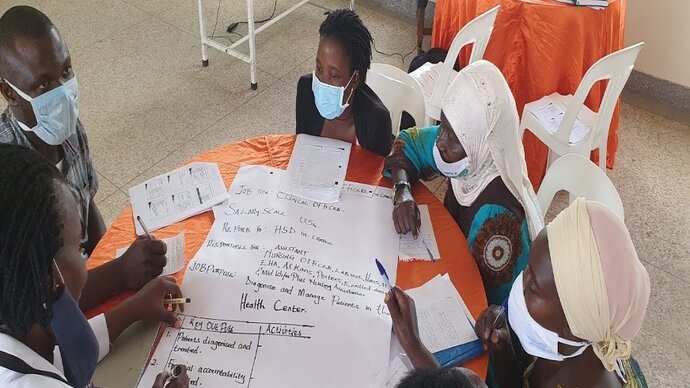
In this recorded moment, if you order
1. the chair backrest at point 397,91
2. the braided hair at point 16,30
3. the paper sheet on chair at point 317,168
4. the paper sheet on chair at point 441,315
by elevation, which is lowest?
the chair backrest at point 397,91

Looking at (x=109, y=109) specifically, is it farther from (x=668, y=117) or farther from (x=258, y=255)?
(x=668, y=117)

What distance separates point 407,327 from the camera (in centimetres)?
132

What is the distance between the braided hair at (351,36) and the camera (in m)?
1.97

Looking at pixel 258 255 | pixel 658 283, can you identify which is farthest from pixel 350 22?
pixel 658 283

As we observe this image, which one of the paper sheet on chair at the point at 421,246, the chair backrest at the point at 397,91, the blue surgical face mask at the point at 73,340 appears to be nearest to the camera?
the blue surgical face mask at the point at 73,340

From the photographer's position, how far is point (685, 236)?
2781 mm

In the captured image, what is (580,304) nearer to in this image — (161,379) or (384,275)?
(384,275)

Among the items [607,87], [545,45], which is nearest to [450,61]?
[545,45]

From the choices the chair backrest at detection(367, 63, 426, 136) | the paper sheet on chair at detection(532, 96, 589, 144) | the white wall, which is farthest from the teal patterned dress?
the white wall

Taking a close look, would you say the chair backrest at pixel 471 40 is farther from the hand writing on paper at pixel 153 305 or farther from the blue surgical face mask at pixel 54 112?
the hand writing on paper at pixel 153 305

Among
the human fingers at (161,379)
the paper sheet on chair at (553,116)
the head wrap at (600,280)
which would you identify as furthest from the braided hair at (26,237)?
the paper sheet on chair at (553,116)

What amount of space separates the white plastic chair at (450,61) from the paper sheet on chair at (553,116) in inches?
14.2

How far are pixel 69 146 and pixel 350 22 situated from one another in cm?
100

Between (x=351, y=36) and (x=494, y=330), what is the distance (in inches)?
43.5
